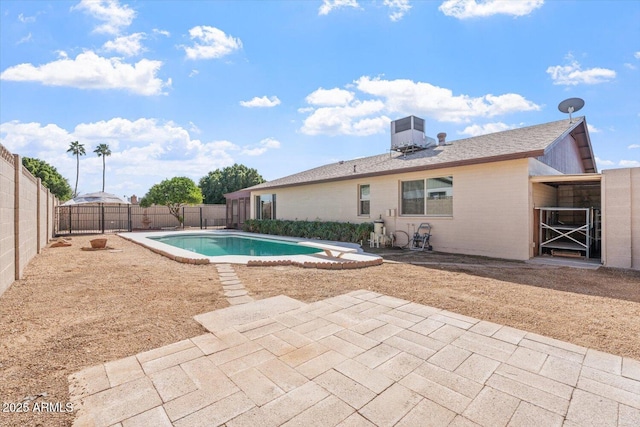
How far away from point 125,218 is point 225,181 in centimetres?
1256

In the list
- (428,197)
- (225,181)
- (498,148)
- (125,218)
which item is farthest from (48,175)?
(498,148)

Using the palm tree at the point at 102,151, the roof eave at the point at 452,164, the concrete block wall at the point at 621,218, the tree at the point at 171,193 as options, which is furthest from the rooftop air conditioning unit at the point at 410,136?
the palm tree at the point at 102,151

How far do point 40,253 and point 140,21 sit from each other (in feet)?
25.2

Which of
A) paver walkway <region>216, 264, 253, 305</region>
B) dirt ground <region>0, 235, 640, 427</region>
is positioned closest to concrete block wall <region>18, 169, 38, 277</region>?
dirt ground <region>0, 235, 640, 427</region>

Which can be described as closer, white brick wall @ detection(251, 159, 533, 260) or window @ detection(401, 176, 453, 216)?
white brick wall @ detection(251, 159, 533, 260)

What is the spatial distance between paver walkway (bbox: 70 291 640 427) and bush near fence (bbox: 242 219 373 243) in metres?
8.63

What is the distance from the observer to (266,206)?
19.7 m

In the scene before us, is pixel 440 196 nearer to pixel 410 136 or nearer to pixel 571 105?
pixel 410 136

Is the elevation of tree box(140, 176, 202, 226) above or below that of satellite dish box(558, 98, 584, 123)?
below

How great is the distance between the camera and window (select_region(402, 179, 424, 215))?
35.8 ft

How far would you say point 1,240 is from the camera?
185 inches

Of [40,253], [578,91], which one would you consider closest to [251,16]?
[40,253]

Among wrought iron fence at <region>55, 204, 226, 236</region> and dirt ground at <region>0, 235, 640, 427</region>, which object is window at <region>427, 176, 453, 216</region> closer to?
dirt ground at <region>0, 235, 640, 427</region>

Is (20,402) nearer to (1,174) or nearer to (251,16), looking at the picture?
(1,174)
